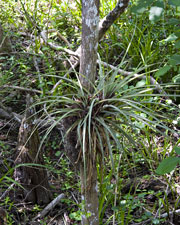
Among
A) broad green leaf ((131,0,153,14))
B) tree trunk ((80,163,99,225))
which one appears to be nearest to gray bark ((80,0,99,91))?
broad green leaf ((131,0,153,14))

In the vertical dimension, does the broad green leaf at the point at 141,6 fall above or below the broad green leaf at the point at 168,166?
above

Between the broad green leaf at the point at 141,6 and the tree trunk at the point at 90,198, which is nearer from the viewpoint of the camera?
the broad green leaf at the point at 141,6

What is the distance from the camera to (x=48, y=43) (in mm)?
3611

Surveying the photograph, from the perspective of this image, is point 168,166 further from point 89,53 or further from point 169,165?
point 89,53

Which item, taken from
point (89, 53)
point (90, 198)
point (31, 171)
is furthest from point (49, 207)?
point (89, 53)

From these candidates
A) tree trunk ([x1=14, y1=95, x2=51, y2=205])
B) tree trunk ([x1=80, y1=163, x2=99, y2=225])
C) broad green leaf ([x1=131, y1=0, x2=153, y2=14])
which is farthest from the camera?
tree trunk ([x1=14, y1=95, x2=51, y2=205])

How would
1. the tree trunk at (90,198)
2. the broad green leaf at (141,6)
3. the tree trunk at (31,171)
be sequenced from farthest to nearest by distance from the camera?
1. the tree trunk at (31,171)
2. the tree trunk at (90,198)
3. the broad green leaf at (141,6)

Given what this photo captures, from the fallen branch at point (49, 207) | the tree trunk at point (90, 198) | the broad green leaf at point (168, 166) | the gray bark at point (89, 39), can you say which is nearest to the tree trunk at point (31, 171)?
the fallen branch at point (49, 207)

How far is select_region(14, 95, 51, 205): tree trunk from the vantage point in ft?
7.25

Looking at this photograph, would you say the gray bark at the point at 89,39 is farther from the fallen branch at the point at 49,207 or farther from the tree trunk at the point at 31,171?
the fallen branch at the point at 49,207

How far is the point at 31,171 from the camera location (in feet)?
7.55

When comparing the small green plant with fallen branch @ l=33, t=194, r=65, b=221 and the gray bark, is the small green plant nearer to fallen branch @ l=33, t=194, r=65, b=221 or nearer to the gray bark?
the gray bark

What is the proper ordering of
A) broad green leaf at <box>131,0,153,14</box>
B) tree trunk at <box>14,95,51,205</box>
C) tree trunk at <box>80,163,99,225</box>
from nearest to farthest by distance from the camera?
broad green leaf at <box>131,0,153,14</box> → tree trunk at <box>80,163,99,225</box> → tree trunk at <box>14,95,51,205</box>

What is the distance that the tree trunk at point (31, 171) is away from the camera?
221cm
